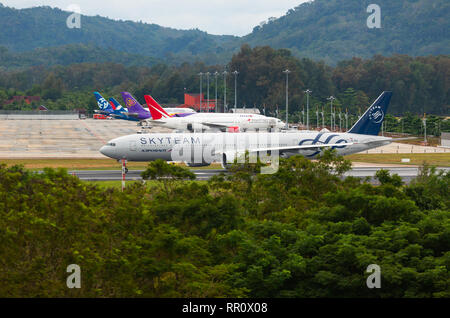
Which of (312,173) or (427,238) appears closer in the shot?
(427,238)

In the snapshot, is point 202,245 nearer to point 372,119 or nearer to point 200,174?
point 200,174

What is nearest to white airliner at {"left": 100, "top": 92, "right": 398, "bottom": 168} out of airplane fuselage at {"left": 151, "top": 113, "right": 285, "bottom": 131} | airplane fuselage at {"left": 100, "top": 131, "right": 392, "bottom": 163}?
airplane fuselage at {"left": 100, "top": 131, "right": 392, "bottom": 163}

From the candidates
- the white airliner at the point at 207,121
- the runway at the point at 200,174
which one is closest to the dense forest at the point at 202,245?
the runway at the point at 200,174

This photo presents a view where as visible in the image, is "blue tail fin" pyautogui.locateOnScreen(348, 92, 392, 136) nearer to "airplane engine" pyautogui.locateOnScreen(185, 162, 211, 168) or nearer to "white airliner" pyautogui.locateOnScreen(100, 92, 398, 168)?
"white airliner" pyautogui.locateOnScreen(100, 92, 398, 168)

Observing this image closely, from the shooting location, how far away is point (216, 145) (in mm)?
66250

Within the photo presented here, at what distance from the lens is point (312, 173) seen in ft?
121

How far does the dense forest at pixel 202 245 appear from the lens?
20734 mm

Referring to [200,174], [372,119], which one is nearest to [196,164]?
[200,174]

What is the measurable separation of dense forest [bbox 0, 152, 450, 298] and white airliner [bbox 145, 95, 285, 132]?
84175 millimetres

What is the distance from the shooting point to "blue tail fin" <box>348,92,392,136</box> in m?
73.4
